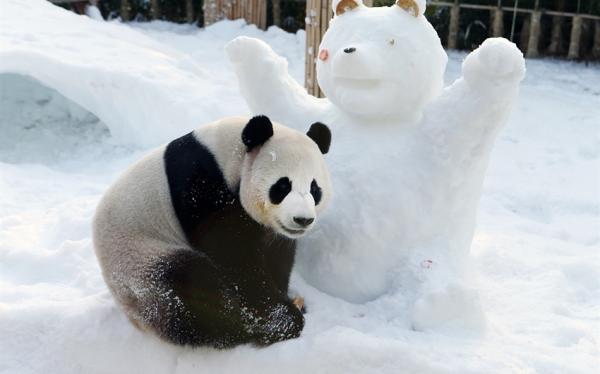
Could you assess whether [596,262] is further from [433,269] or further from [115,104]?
[115,104]

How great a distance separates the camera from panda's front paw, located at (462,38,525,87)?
81.4 inches

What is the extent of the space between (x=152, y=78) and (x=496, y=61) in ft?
10.5

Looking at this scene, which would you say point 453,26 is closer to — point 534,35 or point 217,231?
point 534,35

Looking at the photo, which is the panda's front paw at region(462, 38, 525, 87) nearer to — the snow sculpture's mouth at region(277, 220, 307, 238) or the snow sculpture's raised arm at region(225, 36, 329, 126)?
the snow sculpture's raised arm at region(225, 36, 329, 126)

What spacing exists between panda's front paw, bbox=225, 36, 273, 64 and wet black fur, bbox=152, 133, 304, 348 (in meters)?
0.65

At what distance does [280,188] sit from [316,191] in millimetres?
121

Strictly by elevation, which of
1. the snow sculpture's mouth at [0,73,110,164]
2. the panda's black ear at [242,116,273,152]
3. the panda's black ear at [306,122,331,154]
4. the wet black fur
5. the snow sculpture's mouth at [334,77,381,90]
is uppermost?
the snow sculpture's mouth at [334,77,381,90]

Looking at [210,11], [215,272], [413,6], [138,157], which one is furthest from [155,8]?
[215,272]

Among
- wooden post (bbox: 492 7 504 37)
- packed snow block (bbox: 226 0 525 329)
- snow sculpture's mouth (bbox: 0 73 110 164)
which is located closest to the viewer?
packed snow block (bbox: 226 0 525 329)

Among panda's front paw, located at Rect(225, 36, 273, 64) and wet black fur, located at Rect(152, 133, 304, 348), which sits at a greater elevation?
panda's front paw, located at Rect(225, 36, 273, 64)

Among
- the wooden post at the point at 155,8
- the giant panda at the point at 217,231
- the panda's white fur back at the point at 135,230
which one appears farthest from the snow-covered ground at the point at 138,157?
the wooden post at the point at 155,8

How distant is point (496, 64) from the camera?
6.82 feet

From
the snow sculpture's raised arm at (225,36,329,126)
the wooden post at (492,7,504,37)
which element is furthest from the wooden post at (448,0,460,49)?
the snow sculpture's raised arm at (225,36,329,126)

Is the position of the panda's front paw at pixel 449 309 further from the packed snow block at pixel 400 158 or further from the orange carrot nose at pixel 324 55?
the orange carrot nose at pixel 324 55
